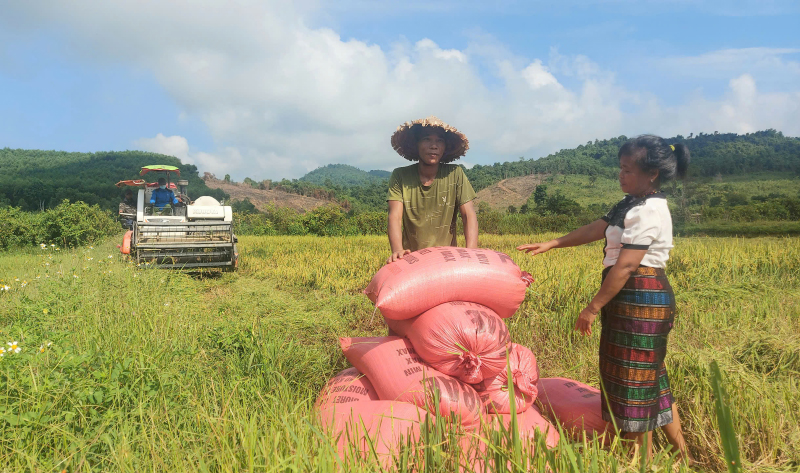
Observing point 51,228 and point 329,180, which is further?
point 329,180

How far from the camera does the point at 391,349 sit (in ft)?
7.48

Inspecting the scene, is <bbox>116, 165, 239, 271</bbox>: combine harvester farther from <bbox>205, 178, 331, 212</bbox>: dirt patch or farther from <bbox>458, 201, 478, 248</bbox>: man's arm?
<bbox>205, 178, 331, 212</bbox>: dirt patch

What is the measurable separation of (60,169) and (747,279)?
8043 cm

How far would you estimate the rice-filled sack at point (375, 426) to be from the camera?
165cm

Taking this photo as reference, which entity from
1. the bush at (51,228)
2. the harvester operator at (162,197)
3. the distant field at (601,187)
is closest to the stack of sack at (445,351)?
the harvester operator at (162,197)

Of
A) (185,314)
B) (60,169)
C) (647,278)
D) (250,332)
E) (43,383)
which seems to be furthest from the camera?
(60,169)

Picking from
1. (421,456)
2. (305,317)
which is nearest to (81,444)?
(421,456)

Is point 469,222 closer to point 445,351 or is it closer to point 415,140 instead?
point 415,140

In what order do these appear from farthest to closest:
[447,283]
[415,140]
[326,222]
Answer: [326,222] → [415,140] → [447,283]

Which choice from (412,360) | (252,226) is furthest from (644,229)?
A: (252,226)

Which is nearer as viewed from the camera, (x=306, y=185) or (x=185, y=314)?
(x=185, y=314)

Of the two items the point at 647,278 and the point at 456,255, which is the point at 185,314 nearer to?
the point at 456,255

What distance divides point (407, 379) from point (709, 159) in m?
73.2

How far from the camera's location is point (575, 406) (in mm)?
2299
